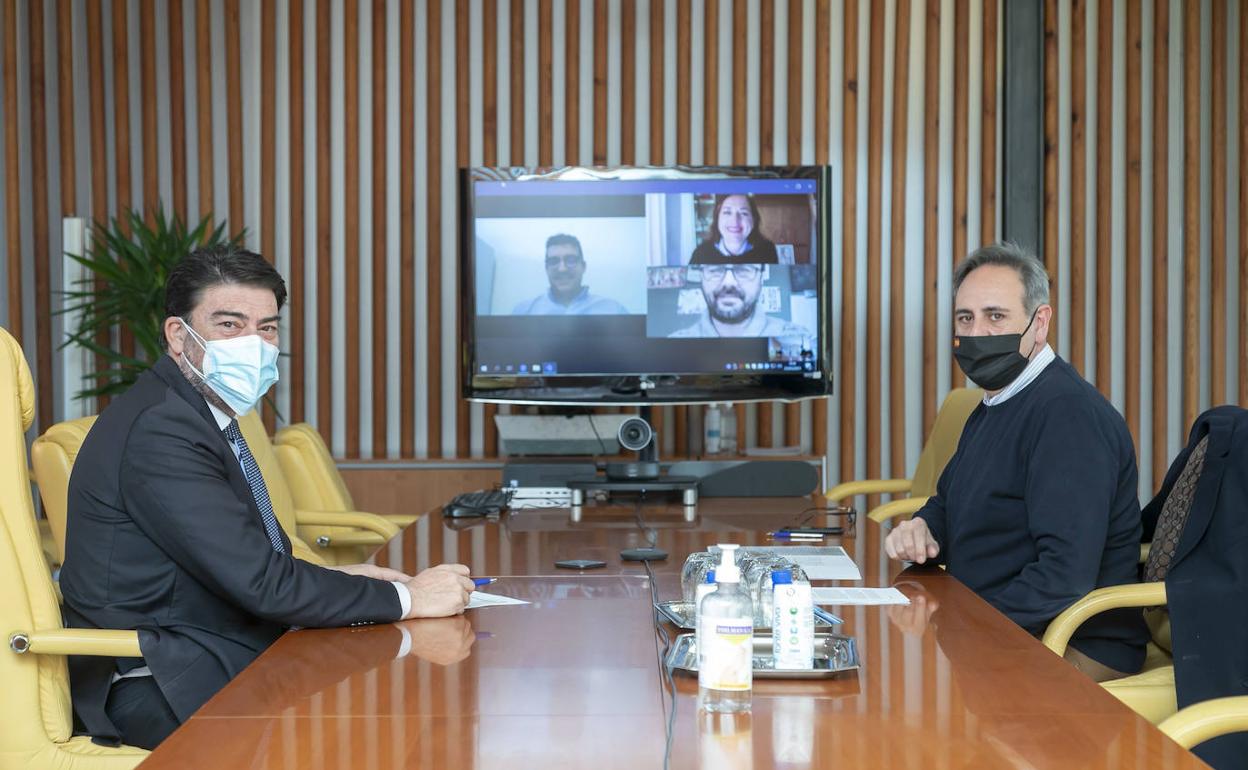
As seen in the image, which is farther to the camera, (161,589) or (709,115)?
(709,115)

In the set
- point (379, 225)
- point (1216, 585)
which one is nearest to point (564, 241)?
point (379, 225)

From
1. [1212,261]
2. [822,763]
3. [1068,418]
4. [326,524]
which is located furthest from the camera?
[1212,261]

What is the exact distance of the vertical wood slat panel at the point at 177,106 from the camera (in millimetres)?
5555

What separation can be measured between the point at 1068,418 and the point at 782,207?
86.4 inches

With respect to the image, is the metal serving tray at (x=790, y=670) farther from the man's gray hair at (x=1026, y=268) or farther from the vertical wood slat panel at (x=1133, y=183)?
the vertical wood slat panel at (x=1133, y=183)

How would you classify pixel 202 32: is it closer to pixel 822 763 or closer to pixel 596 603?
pixel 596 603

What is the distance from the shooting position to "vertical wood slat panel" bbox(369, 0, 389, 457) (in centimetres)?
557

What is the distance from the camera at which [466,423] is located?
18.5 ft

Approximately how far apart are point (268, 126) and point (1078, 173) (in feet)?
11.4

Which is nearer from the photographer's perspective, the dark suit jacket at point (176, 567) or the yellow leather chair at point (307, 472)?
the dark suit jacket at point (176, 567)

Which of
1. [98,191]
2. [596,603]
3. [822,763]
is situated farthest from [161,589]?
[98,191]

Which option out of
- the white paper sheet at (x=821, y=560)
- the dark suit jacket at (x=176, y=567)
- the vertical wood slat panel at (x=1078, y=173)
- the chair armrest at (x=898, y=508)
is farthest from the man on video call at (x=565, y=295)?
the dark suit jacket at (x=176, y=567)

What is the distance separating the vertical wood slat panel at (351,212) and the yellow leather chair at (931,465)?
2.18 m

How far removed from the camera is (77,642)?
Answer: 2156mm
